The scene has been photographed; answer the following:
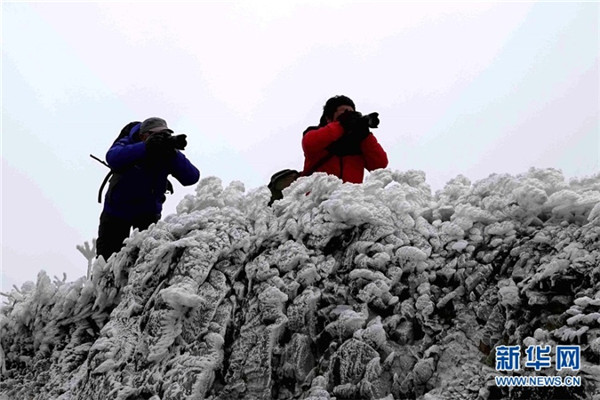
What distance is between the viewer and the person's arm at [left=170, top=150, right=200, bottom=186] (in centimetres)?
602

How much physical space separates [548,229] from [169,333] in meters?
2.80

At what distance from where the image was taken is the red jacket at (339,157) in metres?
6.19

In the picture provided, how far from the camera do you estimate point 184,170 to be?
19.9 ft

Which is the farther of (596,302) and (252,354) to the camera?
(252,354)

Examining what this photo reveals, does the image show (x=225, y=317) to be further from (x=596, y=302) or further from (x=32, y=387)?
(x=596, y=302)

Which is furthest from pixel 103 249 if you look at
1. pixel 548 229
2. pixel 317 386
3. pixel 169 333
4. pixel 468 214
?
pixel 548 229

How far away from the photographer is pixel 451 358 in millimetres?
3844

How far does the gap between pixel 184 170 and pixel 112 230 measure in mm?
1009

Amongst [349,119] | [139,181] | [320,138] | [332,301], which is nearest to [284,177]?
[320,138]

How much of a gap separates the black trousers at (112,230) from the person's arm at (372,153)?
2.47 m

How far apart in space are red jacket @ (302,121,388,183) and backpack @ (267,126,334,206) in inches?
1.2

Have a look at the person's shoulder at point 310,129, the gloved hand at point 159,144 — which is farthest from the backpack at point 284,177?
the gloved hand at point 159,144

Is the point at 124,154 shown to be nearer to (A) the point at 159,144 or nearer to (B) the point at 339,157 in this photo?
(A) the point at 159,144

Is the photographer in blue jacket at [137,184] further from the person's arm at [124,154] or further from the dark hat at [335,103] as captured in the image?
the dark hat at [335,103]
